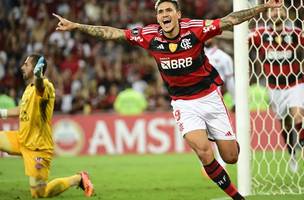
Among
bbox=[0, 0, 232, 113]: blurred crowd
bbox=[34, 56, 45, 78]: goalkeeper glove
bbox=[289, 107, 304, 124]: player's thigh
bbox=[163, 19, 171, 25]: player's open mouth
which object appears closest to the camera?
bbox=[163, 19, 171, 25]: player's open mouth

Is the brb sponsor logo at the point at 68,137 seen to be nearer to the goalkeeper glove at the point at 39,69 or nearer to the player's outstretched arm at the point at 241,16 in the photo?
the goalkeeper glove at the point at 39,69

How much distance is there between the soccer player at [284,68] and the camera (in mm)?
8930

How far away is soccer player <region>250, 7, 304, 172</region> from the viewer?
29.3 feet

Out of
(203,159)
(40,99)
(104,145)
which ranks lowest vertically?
(104,145)

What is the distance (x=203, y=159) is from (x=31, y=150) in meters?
2.27

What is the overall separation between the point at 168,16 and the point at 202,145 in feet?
3.99

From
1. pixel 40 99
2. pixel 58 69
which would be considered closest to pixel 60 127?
pixel 58 69

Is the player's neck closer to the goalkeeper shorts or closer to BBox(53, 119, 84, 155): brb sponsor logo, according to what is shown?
the goalkeeper shorts

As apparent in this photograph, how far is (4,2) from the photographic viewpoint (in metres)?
20.7

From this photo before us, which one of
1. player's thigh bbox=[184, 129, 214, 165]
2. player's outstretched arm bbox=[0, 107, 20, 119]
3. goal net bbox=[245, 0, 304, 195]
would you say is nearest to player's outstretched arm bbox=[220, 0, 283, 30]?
player's thigh bbox=[184, 129, 214, 165]

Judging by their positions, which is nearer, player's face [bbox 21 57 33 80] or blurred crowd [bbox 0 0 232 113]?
player's face [bbox 21 57 33 80]

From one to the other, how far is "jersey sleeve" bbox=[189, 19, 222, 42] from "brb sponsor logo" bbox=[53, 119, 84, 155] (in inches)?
351

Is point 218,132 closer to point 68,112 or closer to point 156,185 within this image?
point 156,185

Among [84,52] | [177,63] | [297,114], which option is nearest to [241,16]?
[177,63]
